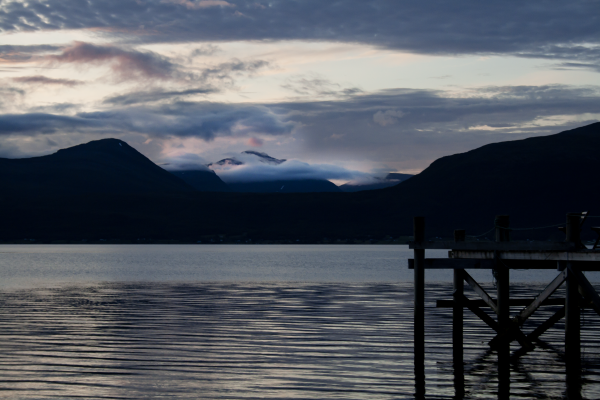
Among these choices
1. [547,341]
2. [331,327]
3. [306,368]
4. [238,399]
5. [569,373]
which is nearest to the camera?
[238,399]

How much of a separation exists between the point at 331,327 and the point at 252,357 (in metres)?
8.13

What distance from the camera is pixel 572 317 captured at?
61.8 ft

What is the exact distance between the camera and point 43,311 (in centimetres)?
3684

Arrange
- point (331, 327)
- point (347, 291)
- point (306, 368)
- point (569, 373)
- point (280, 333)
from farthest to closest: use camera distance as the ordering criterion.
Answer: point (347, 291), point (331, 327), point (280, 333), point (306, 368), point (569, 373)

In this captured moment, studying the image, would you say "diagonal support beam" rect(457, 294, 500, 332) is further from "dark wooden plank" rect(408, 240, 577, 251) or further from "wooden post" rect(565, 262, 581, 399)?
"wooden post" rect(565, 262, 581, 399)

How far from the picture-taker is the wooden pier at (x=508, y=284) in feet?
61.7

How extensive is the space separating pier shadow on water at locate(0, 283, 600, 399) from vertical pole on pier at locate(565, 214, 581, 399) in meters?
0.27

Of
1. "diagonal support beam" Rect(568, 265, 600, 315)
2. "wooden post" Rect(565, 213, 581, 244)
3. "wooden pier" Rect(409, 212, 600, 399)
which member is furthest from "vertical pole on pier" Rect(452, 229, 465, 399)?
"wooden post" Rect(565, 213, 581, 244)

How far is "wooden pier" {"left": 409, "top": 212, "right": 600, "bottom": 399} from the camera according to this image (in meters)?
18.8

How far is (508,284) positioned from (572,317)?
2517 millimetres

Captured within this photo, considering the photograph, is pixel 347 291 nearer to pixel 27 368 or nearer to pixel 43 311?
pixel 43 311

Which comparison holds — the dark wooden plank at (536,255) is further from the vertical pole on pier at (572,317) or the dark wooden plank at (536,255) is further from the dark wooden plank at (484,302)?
the dark wooden plank at (484,302)

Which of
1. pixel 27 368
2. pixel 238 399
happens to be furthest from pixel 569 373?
pixel 27 368

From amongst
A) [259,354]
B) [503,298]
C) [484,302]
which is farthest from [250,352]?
[503,298]
